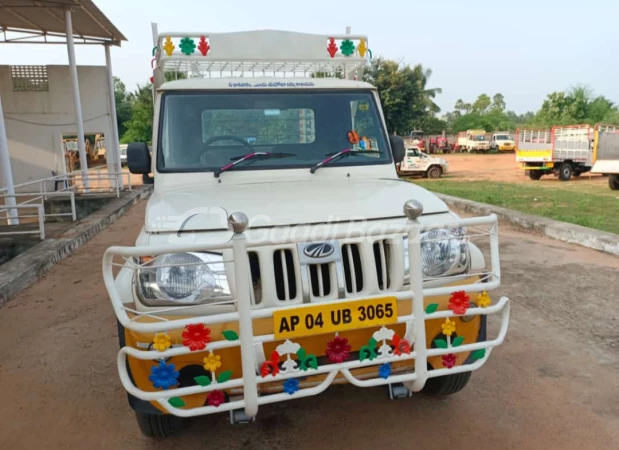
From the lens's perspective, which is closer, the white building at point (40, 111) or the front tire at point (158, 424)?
the front tire at point (158, 424)

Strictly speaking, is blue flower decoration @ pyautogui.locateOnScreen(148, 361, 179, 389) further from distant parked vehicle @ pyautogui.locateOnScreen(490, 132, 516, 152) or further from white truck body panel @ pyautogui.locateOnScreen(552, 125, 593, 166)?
distant parked vehicle @ pyautogui.locateOnScreen(490, 132, 516, 152)

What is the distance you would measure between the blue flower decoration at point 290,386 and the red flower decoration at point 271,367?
85mm

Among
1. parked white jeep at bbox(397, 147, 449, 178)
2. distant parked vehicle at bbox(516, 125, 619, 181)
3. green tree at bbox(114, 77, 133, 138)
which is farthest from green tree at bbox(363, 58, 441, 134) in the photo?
green tree at bbox(114, 77, 133, 138)

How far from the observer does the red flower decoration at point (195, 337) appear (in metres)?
2.08

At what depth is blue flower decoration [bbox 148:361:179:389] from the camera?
2127mm

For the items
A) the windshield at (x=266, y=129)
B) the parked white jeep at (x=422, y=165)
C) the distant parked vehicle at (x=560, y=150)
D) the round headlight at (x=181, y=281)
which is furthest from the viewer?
the parked white jeep at (x=422, y=165)

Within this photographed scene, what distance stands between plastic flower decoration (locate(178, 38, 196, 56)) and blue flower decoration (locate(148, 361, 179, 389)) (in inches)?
114

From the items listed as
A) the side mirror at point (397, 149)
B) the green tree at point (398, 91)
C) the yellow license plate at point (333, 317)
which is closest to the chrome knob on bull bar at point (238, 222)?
the yellow license plate at point (333, 317)

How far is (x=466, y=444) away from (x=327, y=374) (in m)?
0.99

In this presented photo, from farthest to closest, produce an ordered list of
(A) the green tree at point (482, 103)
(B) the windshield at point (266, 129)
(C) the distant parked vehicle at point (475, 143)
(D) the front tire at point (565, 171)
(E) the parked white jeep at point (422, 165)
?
(A) the green tree at point (482, 103), (C) the distant parked vehicle at point (475, 143), (E) the parked white jeep at point (422, 165), (D) the front tire at point (565, 171), (B) the windshield at point (266, 129)

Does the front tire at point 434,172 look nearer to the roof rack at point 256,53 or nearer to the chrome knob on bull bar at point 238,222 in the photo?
the roof rack at point 256,53

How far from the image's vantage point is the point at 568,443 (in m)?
2.68

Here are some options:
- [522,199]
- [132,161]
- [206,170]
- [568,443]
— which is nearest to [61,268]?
[132,161]

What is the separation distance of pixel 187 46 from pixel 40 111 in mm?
16497
